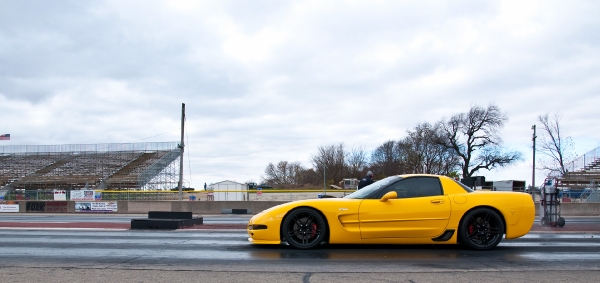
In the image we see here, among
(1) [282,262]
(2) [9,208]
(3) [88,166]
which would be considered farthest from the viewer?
(3) [88,166]

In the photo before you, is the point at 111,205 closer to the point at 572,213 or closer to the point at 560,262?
the point at 572,213

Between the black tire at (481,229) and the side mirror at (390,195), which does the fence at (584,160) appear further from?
the side mirror at (390,195)

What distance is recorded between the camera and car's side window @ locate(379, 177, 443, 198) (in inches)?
303

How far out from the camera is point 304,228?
7.59 meters

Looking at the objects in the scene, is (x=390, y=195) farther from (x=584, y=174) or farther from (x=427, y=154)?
(x=427, y=154)

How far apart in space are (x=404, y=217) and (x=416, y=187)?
582 millimetres

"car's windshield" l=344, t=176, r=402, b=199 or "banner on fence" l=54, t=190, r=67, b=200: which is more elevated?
"car's windshield" l=344, t=176, r=402, b=199

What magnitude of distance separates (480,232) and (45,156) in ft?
199

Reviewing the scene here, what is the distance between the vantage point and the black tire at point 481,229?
7539 millimetres

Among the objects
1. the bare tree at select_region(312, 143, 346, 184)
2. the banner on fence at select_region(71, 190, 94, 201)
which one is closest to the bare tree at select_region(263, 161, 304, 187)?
the bare tree at select_region(312, 143, 346, 184)

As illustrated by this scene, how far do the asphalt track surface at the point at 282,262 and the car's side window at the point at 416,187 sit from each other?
84cm

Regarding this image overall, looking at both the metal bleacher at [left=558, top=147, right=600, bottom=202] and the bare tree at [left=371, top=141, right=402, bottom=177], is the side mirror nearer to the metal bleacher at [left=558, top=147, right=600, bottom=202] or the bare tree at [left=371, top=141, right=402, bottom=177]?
the metal bleacher at [left=558, top=147, right=600, bottom=202]

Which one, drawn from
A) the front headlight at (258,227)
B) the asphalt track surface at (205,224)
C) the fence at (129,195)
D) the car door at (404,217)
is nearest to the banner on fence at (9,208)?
the fence at (129,195)

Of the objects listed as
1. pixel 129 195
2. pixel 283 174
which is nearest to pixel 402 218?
pixel 129 195
